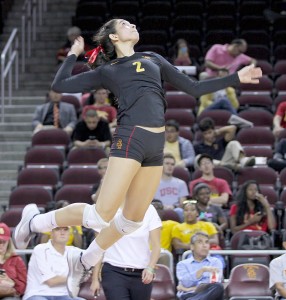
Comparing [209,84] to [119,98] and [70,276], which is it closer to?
[119,98]

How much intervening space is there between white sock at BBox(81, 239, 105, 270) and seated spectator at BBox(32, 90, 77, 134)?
21.2 feet

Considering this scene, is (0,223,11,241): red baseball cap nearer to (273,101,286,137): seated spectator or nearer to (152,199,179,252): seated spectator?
(152,199,179,252): seated spectator

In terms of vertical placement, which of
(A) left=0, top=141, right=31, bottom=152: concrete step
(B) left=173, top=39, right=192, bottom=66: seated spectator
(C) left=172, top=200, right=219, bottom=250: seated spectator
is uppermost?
(B) left=173, top=39, right=192, bottom=66: seated spectator

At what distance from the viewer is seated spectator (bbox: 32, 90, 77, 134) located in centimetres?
1431

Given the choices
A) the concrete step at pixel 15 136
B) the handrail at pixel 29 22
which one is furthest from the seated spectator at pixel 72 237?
the handrail at pixel 29 22

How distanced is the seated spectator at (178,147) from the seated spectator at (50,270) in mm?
3386

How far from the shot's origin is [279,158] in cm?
1312

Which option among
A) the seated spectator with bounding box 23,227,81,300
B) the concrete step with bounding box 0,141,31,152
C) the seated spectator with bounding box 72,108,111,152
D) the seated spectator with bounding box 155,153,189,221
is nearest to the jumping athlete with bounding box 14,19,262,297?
the seated spectator with bounding box 23,227,81,300

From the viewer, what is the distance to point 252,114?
14375 millimetres

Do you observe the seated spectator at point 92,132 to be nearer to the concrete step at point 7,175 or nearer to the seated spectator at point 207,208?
the concrete step at point 7,175

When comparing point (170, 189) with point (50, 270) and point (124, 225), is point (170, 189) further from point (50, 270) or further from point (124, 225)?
point (124, 225)

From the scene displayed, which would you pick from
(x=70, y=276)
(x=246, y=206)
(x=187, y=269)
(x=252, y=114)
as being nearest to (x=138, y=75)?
(x=70, y=276)

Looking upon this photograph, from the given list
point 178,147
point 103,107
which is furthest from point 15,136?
point 178,147

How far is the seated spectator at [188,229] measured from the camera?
427 inches
